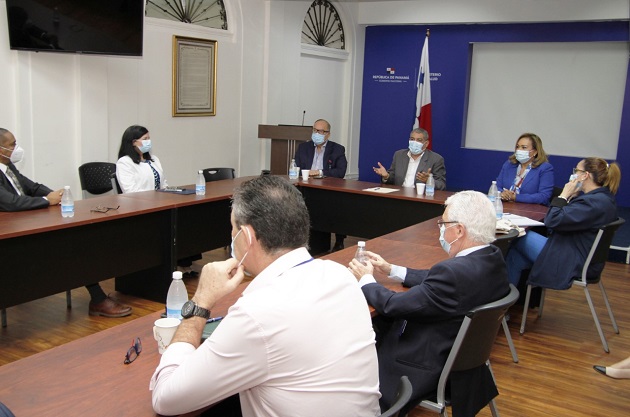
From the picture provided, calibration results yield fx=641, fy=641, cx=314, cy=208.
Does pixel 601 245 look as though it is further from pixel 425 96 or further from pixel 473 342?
pixel 425 96

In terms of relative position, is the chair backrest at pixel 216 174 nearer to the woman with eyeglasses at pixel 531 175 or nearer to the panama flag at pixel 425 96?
the woman with eyeglasses at pixel 531 175

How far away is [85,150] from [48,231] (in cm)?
250

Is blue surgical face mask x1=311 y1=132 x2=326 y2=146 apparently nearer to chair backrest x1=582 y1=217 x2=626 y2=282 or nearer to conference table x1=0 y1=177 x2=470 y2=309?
conference table x1=0 y1=177 x2=470 y2=309

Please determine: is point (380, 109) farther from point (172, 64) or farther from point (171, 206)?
point (171, 206)

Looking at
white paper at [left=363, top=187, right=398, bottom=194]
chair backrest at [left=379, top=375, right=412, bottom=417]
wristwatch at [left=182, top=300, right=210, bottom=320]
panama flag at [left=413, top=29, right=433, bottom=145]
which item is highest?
panama flag at [left=413, top=29, right=433, bottom=145]

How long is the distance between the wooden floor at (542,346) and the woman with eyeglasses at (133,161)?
85 cm

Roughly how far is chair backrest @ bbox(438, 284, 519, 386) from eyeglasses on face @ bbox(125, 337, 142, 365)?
111 centimetres

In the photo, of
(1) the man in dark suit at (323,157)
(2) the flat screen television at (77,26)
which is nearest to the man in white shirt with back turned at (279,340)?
(2) the flat screen television at (77,26)

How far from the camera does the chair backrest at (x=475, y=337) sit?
7.48 ft

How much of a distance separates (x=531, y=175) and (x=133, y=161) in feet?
11.3

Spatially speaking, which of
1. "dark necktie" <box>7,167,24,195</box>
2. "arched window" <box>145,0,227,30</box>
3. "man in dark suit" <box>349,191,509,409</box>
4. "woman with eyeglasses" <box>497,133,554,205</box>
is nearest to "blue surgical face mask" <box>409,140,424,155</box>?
"woman with eyeglasses" <box>497,133,554,205</box>

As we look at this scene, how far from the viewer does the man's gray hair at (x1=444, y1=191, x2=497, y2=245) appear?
259 centimetres

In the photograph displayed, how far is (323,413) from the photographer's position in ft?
5.07

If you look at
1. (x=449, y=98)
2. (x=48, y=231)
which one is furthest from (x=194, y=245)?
(x=449, y=98)
